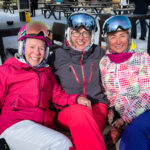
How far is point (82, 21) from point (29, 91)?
39.2 inches

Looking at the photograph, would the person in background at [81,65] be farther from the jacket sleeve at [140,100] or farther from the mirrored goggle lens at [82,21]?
the jacket sleeve at [140,100]

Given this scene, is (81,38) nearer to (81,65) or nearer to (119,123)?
(81,65)

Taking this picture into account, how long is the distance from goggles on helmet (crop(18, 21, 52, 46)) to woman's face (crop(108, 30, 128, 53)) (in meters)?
0.71

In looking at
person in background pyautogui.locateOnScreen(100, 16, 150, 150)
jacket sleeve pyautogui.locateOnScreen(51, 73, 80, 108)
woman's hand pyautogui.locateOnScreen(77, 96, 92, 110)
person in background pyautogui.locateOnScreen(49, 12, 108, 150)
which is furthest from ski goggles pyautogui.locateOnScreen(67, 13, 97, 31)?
woman's hand pyautogui.locateOnScreen(77, 96, 92, 110)

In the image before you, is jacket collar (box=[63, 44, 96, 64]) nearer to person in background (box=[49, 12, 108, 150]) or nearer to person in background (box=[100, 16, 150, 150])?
person in background (box=[49, 12, 108, 150])

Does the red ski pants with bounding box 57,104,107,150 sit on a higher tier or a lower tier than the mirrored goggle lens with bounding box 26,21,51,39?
lower

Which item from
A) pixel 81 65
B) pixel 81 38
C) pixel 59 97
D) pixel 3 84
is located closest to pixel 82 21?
pixel 81 38

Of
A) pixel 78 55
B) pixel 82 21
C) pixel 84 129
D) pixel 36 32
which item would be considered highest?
pixel 82 21

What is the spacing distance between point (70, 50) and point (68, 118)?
0.80 m

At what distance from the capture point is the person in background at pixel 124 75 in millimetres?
2115

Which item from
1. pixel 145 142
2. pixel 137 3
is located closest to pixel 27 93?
pixel 145 142

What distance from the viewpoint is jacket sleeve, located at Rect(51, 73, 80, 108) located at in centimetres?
211

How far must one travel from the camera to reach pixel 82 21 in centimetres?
237

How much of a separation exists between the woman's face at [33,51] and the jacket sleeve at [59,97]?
272mm
